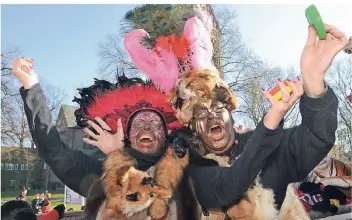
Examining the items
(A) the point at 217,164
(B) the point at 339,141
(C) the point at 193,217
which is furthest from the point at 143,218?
(B) the point at 339,141

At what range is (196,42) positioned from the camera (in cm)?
209

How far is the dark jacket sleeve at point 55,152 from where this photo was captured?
6.15ft

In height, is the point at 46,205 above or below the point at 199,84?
below

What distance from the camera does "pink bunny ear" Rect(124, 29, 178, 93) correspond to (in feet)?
6.84

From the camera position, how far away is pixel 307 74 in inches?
61.2

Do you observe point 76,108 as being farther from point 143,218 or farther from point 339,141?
point 339,141

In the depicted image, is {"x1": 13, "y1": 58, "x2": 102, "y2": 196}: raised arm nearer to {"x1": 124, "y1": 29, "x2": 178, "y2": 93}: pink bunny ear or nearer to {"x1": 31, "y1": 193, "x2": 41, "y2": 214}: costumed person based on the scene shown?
{"x1": 31, "y1": 193, "x2": 41, "y2": 214}: costumed person

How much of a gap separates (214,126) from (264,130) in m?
0.42

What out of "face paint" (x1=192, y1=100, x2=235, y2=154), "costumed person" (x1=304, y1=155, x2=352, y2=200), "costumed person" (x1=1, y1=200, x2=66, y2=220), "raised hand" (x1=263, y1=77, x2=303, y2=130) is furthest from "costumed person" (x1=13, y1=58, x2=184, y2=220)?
"costumed person" (x1=304, y1=155, x2=352, y2=200)

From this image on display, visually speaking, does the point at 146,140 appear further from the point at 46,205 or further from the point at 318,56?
the point at 318,56

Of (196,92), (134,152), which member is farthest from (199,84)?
(134,152)

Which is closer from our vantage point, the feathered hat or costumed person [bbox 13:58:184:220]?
costumed person [bbox 13:58:184:220]

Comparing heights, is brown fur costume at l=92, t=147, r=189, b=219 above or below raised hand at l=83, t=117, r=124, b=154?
below

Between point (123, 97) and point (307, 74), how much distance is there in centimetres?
102
